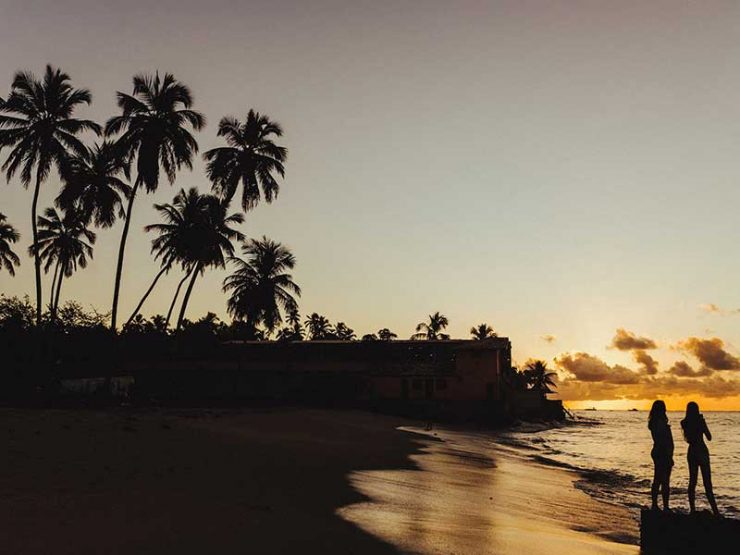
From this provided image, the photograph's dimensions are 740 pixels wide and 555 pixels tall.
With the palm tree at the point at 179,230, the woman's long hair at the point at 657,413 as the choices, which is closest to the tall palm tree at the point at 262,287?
the palm tree at the point at 179,230

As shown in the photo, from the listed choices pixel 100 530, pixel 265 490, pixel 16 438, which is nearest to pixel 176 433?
pixel 16 438

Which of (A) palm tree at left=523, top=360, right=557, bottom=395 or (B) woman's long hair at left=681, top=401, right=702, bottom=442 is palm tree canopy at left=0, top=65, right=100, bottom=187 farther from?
(A) palm tree at left=523, top=360, right=557, bottom=395

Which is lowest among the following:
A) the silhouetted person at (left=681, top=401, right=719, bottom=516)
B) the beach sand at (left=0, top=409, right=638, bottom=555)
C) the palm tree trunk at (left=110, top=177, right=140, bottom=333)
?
the beach sand at (left=0, top=409, right=638, bottom=555)

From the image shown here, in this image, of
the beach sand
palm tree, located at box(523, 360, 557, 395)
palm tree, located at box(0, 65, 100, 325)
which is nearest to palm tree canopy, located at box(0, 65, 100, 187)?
palm tree, located at box(0, 65, 100, 325)

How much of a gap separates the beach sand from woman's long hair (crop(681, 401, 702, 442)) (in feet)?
7.27

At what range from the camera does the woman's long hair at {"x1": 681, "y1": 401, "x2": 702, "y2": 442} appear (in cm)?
1073

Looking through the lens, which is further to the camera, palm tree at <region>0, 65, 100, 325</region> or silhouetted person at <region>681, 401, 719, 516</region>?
palm tree at <region>0, 65, 100, 325</region>

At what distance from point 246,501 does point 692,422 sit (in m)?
7.86

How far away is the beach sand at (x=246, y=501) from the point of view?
21.9 feet

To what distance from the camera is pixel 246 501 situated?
8.97 metres

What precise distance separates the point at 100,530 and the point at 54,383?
2861 centimetres

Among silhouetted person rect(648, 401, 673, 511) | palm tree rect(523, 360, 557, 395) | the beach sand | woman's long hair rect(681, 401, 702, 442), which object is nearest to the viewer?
the beach sand

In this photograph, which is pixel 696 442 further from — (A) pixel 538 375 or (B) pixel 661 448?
(A) pixel 538 375

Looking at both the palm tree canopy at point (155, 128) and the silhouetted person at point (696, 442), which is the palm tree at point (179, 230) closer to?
the palm tree canopy at point (155, 128)
